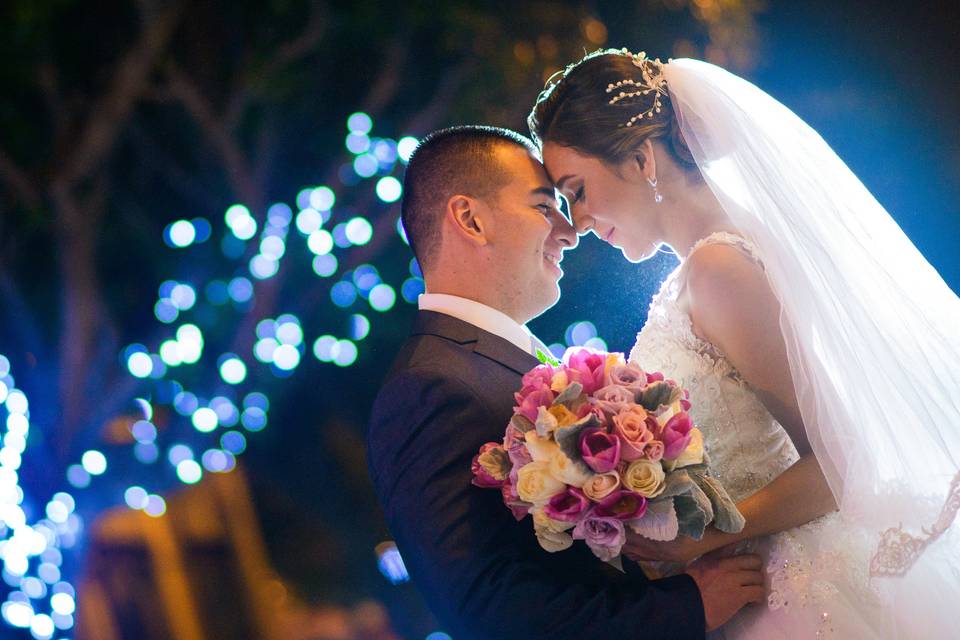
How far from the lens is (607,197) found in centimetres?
279

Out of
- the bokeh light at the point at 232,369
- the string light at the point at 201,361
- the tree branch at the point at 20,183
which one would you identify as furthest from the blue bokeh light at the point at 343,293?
the tree branch at the point at 20,183

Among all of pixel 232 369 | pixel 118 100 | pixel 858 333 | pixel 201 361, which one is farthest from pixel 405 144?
pixel 858 333

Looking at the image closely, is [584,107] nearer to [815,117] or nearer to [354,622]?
[815,117]

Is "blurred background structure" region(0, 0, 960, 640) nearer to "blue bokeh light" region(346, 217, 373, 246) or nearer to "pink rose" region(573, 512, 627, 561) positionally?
"blue bokeh light" region(346, 217, 373, 246)

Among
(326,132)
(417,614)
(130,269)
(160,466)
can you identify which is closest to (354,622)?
(417,614)

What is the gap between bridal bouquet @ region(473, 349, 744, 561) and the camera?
1986 millimetres

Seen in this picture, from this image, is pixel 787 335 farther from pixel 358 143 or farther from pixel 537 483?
pixel 358 143

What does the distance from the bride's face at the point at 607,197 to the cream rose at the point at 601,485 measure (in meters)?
1.05

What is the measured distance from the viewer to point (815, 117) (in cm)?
538

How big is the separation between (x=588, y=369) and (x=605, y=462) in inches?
9.3

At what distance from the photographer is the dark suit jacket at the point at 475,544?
219cm

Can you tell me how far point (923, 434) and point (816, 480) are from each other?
28 cm

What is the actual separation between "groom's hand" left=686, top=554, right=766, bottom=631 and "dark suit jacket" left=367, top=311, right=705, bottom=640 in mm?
37

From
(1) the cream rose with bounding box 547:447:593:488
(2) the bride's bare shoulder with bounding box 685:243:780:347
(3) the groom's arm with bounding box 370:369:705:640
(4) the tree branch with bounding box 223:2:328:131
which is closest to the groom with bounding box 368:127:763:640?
(3) the groom's arm with bounding box 370:369:705:640
